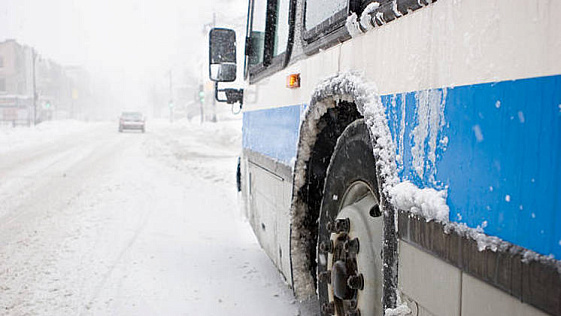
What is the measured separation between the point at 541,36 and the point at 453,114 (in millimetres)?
344

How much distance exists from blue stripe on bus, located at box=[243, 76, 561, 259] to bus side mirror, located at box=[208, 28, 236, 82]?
128 inches

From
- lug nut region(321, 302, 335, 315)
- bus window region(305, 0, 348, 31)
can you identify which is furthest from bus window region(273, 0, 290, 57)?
lug nut region(321, 302, 335, 315)

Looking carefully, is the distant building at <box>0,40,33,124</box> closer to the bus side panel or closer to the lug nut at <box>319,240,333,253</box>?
the lug nut at <box>319,240,333,253</box>

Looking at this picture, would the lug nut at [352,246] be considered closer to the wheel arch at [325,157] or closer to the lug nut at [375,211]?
the lug nut at [375,211]

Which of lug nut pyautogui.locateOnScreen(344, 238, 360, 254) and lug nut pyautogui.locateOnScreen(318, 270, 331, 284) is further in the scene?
lug nut pyautogui.locateOnScreen(318, 270, 331, 284)

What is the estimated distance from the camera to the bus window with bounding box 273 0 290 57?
328 centimetres

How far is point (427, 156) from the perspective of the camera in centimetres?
144

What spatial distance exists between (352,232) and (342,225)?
64 millimetres

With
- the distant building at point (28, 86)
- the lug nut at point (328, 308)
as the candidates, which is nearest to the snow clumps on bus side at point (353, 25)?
the lug nut at point (328, 308)

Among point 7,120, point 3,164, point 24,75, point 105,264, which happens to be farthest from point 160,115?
point 105,264

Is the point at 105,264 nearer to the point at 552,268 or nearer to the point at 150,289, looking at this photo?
the point at 150,289

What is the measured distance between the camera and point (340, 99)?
2.26 m

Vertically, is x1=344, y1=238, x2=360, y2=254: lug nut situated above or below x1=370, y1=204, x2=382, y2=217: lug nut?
below

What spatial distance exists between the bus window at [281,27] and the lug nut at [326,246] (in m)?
1.36
